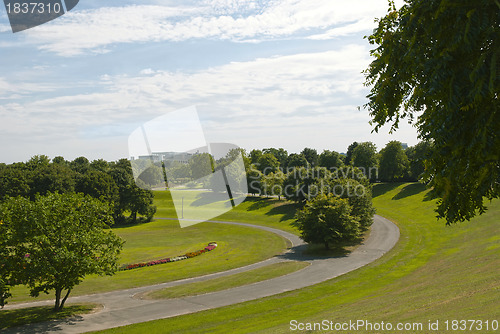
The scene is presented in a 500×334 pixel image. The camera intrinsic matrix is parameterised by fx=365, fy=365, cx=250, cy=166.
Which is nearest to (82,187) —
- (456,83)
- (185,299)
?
(185,299)

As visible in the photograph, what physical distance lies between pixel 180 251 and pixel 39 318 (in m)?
25.2

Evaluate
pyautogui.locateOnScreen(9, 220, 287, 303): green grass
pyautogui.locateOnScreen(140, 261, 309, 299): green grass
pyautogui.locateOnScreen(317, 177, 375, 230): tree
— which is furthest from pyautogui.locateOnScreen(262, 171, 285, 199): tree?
pyautogui.locateOnScreen(140, 261, 309, 299): green grass

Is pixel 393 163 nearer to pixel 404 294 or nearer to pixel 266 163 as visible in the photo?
pixel 266 163

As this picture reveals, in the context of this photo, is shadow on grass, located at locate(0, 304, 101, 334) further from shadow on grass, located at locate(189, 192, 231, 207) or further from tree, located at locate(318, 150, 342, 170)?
tree, located at locate(318, 150, 342, 170)

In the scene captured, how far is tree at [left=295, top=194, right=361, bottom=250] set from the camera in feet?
141

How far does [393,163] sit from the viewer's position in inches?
3679

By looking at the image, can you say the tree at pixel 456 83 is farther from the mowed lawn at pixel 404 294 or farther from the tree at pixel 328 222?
the tree at pixel 328 222

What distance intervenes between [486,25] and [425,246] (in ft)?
137

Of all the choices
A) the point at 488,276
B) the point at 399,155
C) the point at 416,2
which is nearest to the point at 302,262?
the point at 488,276

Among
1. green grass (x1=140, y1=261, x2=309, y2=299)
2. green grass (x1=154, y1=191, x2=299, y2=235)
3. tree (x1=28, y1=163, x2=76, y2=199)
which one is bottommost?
green grass (x1=154, y1=191, x2=299, y2=235)

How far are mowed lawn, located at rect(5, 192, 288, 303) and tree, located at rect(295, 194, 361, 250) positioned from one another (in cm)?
538

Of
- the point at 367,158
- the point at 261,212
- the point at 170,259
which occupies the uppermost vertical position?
the point at 367,158

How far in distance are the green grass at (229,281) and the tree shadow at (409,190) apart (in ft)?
167

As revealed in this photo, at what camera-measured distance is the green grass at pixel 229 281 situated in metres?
29.7
